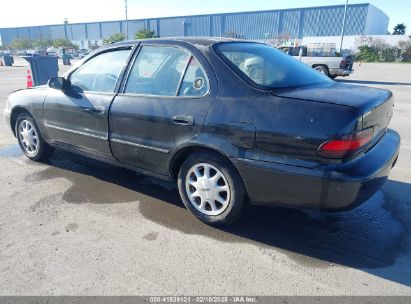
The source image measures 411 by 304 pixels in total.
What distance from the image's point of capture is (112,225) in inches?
129

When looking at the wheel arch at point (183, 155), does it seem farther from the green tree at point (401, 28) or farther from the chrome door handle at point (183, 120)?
the green tree at point (401, 28)

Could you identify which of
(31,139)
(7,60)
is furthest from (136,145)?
(7,60)

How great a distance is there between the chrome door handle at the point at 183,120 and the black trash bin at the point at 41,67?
845 centimetres

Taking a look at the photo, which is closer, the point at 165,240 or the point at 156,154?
the point at 165,240

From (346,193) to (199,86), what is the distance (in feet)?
5.05

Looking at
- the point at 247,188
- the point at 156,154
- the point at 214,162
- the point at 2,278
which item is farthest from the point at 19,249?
the point at 247,188

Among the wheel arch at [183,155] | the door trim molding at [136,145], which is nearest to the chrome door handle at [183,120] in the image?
the wheel arch at [183,155]

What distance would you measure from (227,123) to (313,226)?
52.7 inches

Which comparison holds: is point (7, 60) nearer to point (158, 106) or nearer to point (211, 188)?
point (158, 106)

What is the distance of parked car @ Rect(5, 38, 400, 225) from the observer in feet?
8.37

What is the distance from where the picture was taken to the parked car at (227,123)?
8.37ft

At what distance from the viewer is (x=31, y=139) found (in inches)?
193

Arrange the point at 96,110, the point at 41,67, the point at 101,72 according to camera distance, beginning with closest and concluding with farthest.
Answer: the point at 96,110 < the point at 101,72 < the point at 41,67

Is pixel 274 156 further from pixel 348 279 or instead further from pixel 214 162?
pixel 348 279
